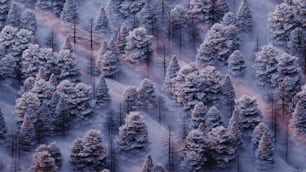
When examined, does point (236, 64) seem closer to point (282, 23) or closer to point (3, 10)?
point (282, 23)

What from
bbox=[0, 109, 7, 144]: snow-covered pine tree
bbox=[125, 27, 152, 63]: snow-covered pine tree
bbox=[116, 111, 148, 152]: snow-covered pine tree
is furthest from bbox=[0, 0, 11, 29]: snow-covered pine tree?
bbox=[116, 111, 148, 152]: snow-covered pine tree

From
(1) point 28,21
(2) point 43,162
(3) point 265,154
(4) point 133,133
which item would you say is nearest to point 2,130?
(2) point 43,162

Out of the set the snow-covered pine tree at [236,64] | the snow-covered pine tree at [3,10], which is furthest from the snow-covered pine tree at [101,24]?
the snow-covered pine tree at [236,64]

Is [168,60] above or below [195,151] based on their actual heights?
above

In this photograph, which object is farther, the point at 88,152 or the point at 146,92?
the point at 146,92

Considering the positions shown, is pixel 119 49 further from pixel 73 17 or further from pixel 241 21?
pixel 241 21

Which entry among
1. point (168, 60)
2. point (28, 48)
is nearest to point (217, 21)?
point (168, 60)

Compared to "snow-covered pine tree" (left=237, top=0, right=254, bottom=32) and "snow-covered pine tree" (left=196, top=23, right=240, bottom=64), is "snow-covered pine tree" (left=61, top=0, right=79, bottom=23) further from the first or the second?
"snow-covered pine tree" (left=237, top=0, right=254, bottom=32)
